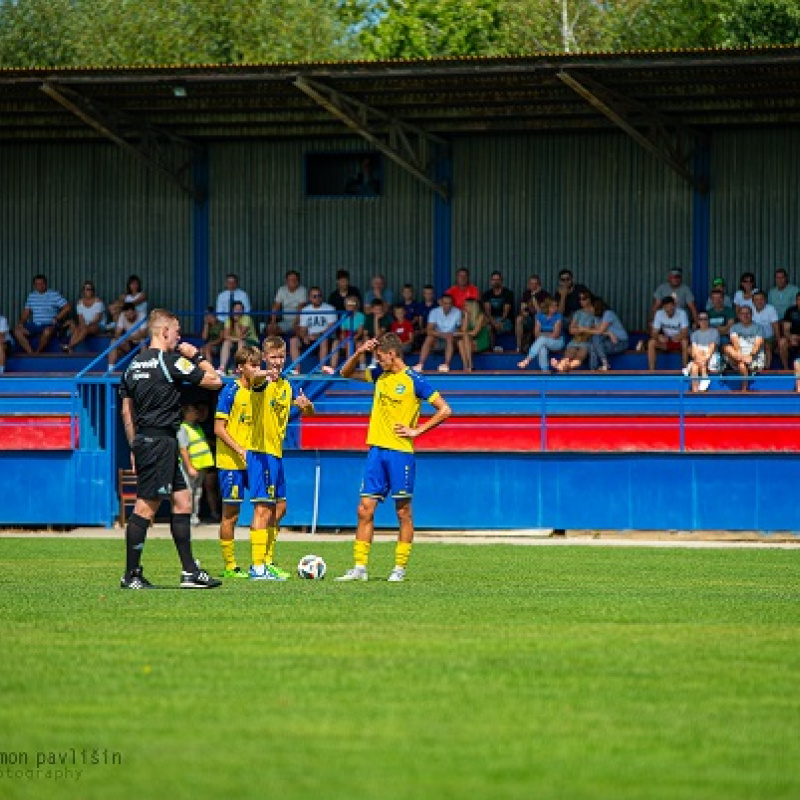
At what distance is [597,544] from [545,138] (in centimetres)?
1087

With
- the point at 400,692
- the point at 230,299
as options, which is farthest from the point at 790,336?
the point at 400,692

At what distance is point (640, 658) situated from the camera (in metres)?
10.4

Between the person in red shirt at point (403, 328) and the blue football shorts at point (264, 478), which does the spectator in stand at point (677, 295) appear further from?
the blue football shorts at point (264, 478)

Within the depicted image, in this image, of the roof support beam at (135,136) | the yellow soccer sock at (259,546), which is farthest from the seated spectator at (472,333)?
the yellow soccer sock at (259,546)

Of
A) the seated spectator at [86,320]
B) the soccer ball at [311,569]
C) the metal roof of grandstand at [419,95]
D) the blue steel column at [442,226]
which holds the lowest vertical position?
the soccer ball at [311,569]

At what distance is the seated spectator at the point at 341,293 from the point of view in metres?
31.0

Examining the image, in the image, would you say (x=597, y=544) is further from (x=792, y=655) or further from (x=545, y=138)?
(x=792, y=655)

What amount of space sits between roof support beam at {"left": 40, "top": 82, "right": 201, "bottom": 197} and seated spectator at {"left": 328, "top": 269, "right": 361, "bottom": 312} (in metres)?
4.53

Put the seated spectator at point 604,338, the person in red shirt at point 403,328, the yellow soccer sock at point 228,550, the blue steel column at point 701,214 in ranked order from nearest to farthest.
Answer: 1. the yellow soccer sock at point 228,550
2. the seated spectator at point 604,338
3. the person in red shirt at point 403,328
4. the blue steel column at point 701,214

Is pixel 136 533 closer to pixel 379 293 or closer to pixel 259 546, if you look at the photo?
pixel 259 546

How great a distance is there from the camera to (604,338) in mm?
29688

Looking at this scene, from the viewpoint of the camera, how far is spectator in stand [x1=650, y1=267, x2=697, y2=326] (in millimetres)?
29766

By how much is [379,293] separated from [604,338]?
401cm

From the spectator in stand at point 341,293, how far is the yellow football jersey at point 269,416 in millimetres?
13971
